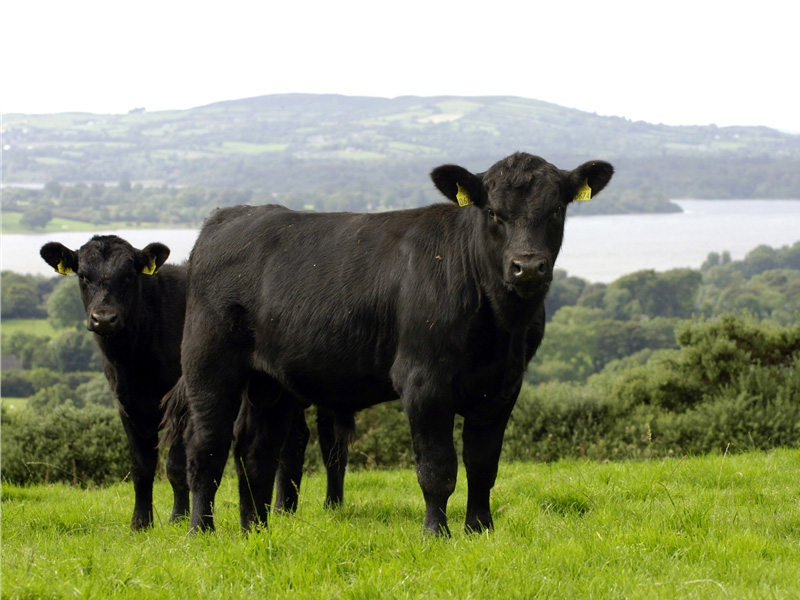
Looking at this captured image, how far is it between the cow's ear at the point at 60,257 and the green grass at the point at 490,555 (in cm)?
261

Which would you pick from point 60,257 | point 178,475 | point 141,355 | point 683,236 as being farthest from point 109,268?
point 683,236

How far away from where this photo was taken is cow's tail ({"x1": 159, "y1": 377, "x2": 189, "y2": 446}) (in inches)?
324

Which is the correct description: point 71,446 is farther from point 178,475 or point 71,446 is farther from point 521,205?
point 521,205

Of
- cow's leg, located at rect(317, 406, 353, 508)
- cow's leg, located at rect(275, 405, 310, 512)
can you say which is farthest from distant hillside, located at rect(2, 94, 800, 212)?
cow's leg, located at rect(275, 405, 310, 512)

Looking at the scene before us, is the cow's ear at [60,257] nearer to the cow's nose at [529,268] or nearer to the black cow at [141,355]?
the black cow at [141,355]

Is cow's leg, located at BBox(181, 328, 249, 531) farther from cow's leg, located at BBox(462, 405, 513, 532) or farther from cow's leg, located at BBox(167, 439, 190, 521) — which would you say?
cow's leg, located at BBox(462, 405, 513, 532)

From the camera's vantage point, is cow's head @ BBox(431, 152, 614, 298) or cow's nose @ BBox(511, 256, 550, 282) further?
cow's head @ BBox(431, 152, 614, 298)

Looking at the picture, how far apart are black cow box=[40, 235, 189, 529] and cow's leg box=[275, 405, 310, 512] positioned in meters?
0.91

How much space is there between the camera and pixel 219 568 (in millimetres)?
5473

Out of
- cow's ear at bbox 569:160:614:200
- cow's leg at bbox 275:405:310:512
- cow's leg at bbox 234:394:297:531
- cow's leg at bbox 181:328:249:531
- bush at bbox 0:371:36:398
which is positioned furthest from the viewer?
bush at bbox 0:371:36:398

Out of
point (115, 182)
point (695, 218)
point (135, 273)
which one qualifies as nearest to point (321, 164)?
point (115, 182)

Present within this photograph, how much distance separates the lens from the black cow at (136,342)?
8805 millimetres

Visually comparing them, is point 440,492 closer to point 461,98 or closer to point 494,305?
point 494,305

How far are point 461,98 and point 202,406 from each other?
19335 centimetres
